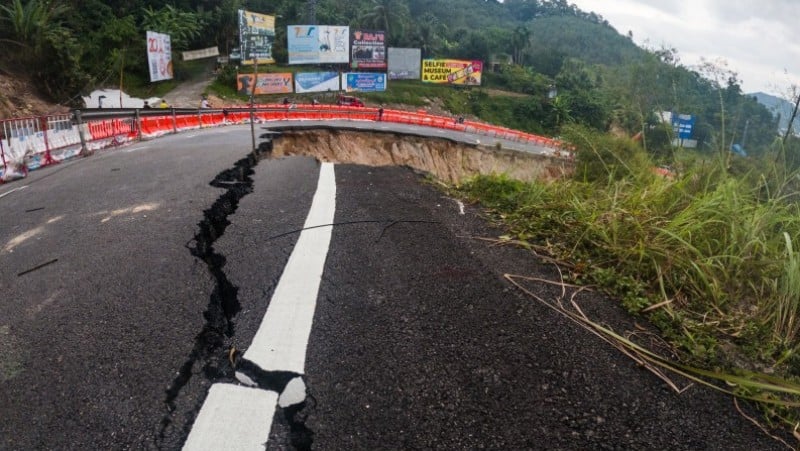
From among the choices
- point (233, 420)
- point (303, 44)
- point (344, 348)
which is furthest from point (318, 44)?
point (233, 420)

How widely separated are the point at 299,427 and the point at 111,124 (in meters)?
16.3

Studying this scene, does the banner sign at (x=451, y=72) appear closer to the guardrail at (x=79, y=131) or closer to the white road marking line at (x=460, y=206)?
the guardrail at (x=79, y=131)

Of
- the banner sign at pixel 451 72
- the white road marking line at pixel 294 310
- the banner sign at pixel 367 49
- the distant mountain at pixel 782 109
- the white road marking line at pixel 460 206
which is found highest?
the banner sign at pixel 367 49

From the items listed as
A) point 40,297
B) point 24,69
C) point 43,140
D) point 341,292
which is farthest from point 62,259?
point 24,69

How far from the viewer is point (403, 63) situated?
56.4 m

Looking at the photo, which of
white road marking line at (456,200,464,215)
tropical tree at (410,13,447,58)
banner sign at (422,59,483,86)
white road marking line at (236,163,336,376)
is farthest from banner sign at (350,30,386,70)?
white road marking line at (236,163,336,376)

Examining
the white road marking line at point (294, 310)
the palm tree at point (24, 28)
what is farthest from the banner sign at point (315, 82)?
the white road marking line at point (294, 310)

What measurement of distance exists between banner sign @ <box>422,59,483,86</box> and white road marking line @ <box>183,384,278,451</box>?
2301 inches

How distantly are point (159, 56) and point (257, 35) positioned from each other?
917 centimetres

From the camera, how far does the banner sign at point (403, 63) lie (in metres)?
55.9

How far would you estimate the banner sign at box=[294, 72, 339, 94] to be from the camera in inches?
1802

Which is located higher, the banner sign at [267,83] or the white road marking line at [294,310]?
the banner sign at [267,83]

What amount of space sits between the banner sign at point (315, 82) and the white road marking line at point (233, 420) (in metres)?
46.5

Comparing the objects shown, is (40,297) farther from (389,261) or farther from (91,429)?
(389,261)
